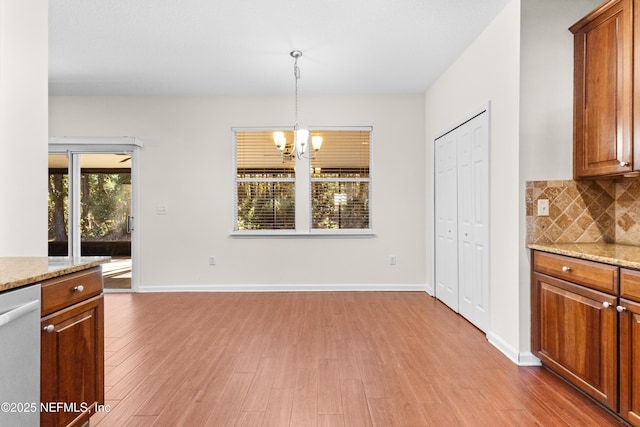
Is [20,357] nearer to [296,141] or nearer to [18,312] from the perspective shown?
[18,312]

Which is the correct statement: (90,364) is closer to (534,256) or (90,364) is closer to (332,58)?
(534,256)

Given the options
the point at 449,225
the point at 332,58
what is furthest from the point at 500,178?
the point at 332,58

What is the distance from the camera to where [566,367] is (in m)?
2.21

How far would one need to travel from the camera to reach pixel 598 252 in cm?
210

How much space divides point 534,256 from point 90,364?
2847mm

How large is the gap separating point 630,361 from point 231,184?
14.5 feet

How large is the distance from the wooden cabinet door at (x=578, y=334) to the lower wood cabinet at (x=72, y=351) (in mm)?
2666

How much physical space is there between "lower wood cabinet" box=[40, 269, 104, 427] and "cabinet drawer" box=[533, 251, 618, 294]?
268cm

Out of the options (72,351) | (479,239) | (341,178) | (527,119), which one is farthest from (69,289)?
(341,178)

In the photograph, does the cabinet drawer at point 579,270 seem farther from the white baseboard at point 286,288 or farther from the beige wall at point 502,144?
the white baseboard at point 286,288

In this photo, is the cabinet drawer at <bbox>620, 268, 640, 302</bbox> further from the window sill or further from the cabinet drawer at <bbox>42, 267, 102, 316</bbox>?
the window sill

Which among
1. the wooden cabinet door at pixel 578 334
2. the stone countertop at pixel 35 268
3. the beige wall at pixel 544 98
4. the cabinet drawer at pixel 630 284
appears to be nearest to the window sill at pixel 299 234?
the beige wall at pixel 544 98

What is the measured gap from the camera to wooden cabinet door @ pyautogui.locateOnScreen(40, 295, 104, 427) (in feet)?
4.64

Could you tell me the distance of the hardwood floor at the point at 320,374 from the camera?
6.43 ft
